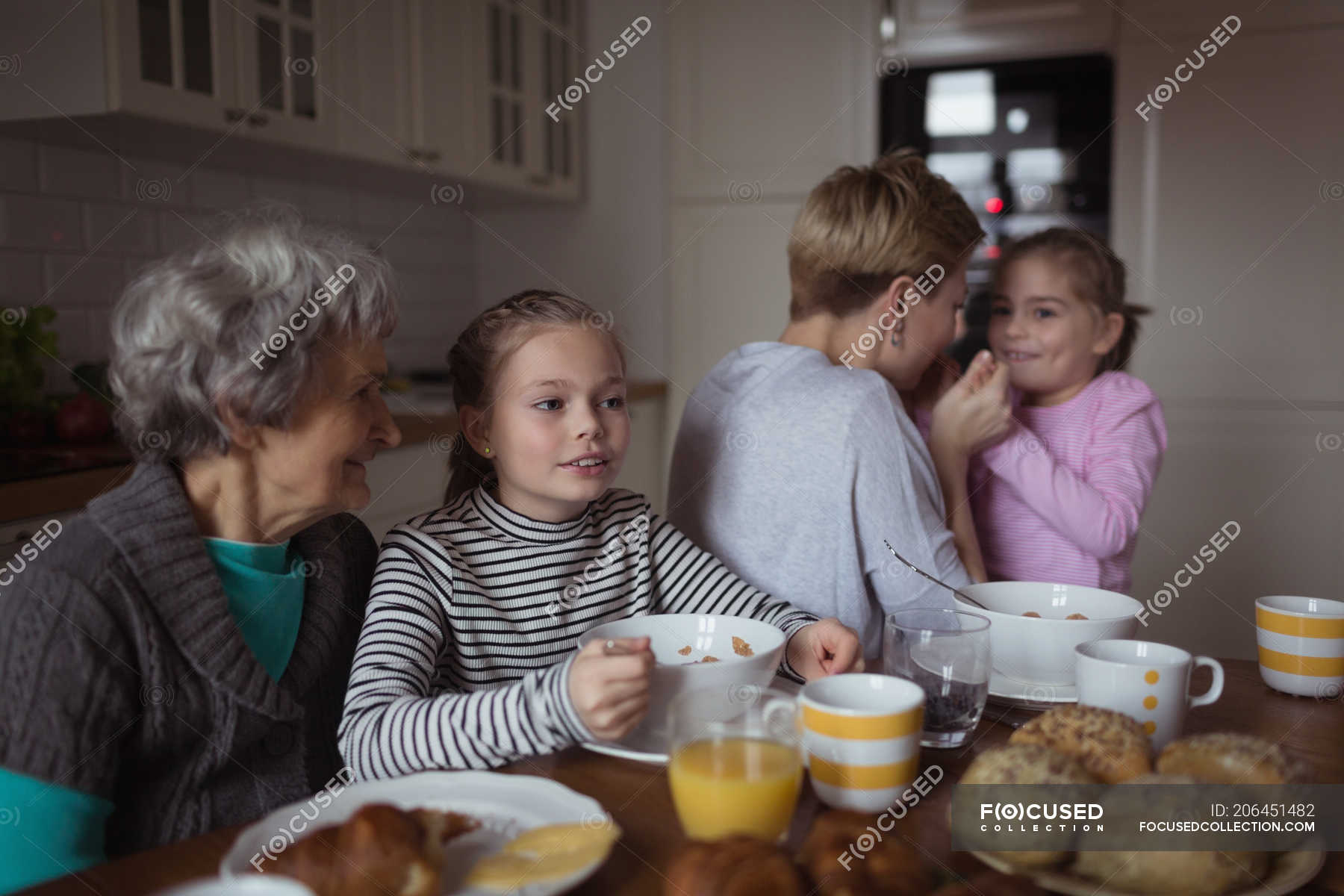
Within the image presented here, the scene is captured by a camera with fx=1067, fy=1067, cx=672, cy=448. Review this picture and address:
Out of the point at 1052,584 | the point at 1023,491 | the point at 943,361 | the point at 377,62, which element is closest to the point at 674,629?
the point at 1052,584

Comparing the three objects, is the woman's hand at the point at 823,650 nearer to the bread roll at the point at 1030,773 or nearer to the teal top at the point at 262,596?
the bread roll at the point at 1030,773

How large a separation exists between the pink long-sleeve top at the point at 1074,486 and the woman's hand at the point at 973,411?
10 centimetres

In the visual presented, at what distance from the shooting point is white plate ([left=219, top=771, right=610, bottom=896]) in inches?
25.5

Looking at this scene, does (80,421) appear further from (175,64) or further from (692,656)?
(692,656)

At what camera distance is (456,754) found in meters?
0.83

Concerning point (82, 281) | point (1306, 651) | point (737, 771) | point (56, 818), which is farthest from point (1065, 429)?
point (82, 281)

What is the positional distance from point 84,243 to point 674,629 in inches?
76.4

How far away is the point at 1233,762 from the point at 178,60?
2.13 meters

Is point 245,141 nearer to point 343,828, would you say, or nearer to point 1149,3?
point 343,828

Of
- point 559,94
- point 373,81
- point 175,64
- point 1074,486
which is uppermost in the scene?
point 559,94

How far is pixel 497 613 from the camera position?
3.57 ft

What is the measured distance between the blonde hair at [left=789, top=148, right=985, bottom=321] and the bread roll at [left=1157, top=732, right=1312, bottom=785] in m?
0.94

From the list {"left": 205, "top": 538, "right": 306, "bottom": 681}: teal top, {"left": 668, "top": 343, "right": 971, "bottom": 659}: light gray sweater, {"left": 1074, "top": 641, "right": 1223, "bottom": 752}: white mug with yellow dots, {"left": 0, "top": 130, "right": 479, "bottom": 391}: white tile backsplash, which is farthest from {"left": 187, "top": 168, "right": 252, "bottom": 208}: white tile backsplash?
{"left": 1074, "top": 641, "right": 1223, "bottom": 752}: white mug with yellow dots

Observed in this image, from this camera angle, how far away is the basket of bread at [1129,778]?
613mm
